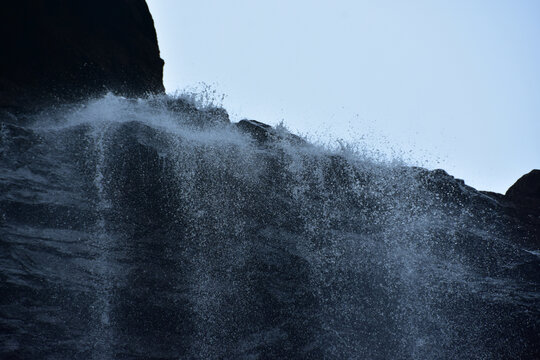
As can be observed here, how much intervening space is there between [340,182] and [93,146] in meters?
5.16

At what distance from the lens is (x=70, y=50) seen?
9.11m

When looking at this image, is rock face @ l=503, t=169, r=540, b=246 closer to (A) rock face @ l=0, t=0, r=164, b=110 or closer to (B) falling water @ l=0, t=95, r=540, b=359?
(B) falling water @ l=0, t=95, r=540, b=359

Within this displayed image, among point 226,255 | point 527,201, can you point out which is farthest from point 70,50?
point 527,201

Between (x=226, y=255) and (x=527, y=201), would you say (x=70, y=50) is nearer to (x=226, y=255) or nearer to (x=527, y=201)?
(x=226, y=255)

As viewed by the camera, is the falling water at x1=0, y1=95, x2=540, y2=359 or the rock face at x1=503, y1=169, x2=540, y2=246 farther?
the rock face at x1=503, y1=169, x2=540, y2=246

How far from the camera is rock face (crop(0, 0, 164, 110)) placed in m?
8.55

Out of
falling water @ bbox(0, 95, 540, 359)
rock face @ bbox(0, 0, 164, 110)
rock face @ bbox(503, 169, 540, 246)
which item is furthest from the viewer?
rock face @ bbox(503, 169, 540, 246)

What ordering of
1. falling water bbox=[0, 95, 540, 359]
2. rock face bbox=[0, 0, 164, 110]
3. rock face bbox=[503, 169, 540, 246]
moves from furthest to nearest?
rock face bbox=[503, 169, 540, 246], rock face bbox=[0, 0, 164, 110], falling water bbox=[0, 95, 540, 359]

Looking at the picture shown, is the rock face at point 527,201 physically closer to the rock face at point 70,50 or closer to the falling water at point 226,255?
the falling water at point 226,255

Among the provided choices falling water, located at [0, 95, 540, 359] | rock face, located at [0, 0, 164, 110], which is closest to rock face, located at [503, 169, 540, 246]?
falling water, located at [0, 95, 540, 359]

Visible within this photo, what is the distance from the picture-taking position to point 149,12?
10727mm

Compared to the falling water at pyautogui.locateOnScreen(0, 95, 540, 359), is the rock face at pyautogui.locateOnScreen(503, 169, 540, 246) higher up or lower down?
higher up

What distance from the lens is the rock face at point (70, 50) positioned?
8.55 m

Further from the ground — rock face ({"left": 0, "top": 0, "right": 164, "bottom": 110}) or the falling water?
rock face ({"left": 0, "top": 0, "right": 164, "bottom": 110})
